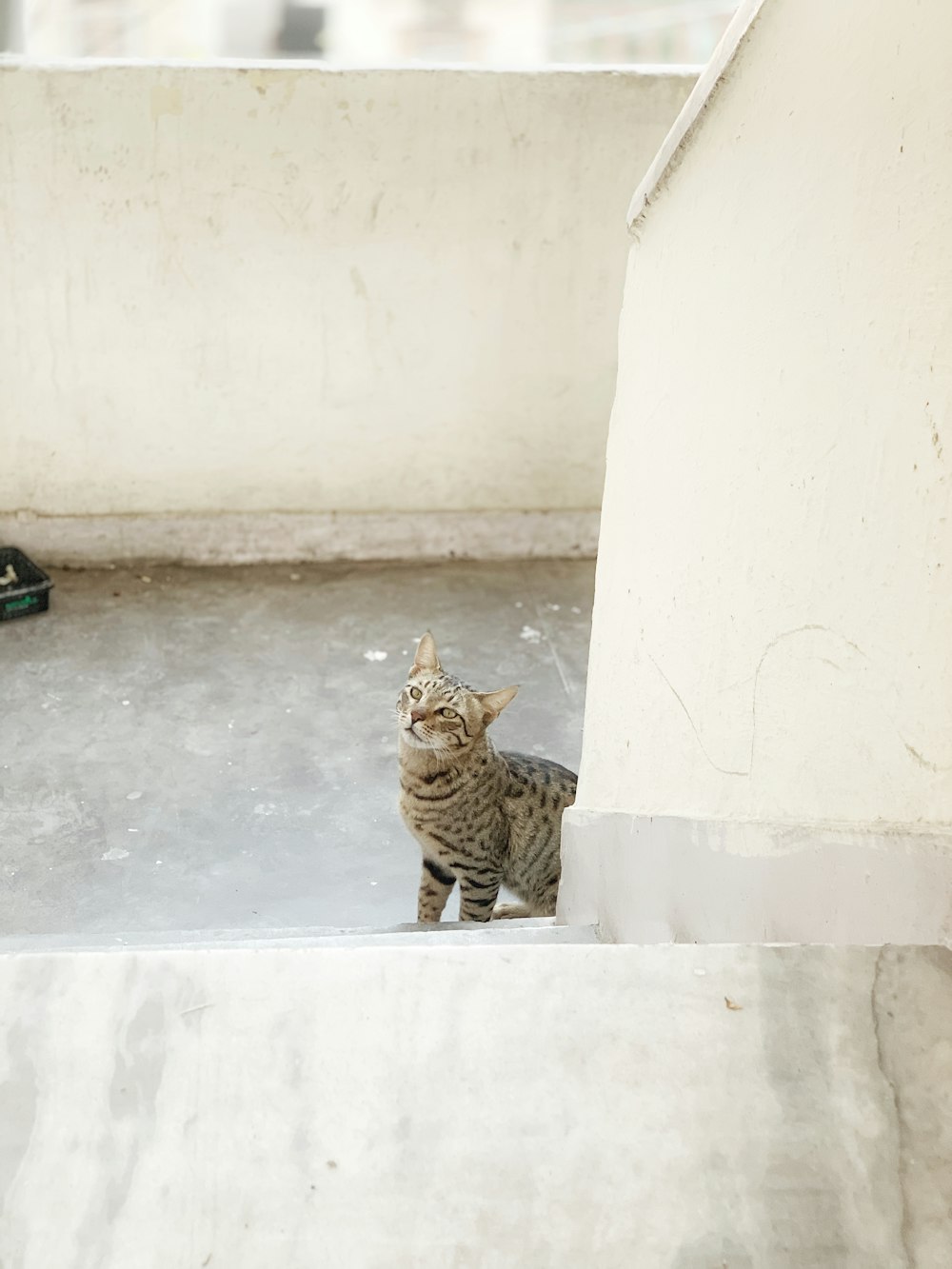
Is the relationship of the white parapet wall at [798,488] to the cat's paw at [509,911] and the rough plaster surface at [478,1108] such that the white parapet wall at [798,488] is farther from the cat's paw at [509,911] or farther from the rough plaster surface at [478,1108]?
the cat's paw at [509,911]

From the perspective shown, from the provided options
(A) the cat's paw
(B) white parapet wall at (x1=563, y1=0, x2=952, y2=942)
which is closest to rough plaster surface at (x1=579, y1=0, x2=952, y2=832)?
(B) white parapet wall at (x1=563, y1=0, x2=952, y2=942)

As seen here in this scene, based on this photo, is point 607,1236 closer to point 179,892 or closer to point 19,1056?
point 19,1056

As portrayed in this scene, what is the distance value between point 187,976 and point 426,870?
2051mm

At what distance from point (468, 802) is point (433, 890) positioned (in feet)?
0.91

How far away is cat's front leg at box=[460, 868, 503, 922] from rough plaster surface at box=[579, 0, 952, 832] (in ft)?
3.81

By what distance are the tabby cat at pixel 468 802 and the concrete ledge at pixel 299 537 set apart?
1.99m

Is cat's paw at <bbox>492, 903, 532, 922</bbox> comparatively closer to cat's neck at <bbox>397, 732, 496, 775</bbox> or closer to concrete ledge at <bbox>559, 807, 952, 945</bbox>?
cat's neck at <bbox>397, 732, 496, 775</bbox>

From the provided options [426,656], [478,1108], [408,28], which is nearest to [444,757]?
[426,656]

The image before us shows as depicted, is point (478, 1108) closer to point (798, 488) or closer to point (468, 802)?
point (798, 488)

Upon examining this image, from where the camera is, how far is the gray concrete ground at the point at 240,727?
3.46 metres

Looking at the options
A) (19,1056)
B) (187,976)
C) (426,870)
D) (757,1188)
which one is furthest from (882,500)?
(426,870)

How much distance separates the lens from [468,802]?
3.27 meters

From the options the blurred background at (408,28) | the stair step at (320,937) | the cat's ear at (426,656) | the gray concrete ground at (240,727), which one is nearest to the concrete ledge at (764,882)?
the stair step at (320,937)

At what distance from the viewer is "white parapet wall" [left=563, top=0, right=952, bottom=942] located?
1301 mm
